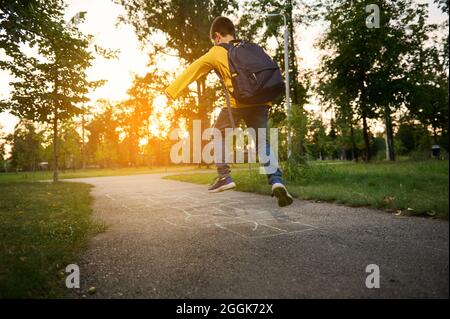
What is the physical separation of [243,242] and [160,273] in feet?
3.98

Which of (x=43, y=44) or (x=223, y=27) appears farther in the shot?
(x=43, y=44)

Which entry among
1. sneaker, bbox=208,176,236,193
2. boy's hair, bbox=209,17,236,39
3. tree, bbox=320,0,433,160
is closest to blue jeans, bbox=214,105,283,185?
sneaker, bbox=208,176,236,193

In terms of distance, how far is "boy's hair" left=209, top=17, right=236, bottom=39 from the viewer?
3.28 m

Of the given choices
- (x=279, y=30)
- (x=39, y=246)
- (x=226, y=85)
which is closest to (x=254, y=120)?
(x=226, y=85)

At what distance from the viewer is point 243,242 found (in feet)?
12.2

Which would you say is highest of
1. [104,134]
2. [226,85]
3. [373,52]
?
[373,52]

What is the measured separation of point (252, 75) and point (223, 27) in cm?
83

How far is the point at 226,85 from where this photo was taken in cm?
311

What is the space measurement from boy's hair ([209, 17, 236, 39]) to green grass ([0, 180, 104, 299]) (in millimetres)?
2963

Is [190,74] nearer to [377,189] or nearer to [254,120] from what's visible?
[254,120]

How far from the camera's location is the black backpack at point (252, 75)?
9.44 ft

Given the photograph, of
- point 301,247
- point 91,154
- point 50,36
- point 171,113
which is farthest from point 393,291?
point 91,154

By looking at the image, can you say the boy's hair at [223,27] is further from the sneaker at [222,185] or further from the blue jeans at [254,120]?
the sneaker at [222,185]

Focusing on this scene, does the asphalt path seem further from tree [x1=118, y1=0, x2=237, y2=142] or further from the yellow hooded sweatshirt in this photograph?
tree [x1=118, y1=0, x2=237, y2=142]
